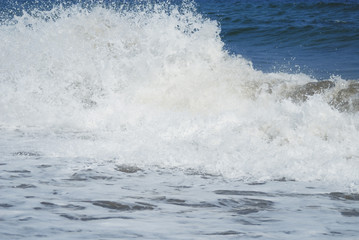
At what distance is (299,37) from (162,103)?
9.27m

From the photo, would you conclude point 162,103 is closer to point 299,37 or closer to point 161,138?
point 161,138

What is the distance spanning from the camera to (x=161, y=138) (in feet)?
18.1

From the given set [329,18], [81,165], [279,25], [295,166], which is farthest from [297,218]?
[329,18]

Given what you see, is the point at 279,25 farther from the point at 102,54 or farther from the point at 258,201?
the point at 258,201

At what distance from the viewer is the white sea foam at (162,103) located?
4.90m

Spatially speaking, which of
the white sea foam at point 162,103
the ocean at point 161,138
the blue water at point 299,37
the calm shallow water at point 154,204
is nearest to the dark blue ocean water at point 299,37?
the blue water at point 299,37

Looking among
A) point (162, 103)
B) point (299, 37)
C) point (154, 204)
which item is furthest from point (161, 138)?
point (299, 37)

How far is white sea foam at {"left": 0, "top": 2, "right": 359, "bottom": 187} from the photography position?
4902 mm

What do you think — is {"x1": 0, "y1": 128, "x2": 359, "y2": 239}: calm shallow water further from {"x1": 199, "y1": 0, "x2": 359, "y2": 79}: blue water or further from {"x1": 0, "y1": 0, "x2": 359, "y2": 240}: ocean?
{"x1": 199, "y1": 0, "x2": 359, "y2": 79}: blue water

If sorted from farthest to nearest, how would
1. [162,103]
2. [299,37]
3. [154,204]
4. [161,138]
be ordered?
1. [299,37]
2. [162,103]
3. [161,138]
4. [154,204]

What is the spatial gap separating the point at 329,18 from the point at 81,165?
52.7ft

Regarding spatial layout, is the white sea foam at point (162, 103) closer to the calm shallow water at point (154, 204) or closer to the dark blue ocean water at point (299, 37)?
the calm shallow water at point (154, 204)

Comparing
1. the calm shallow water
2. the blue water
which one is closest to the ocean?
the calm shallow water

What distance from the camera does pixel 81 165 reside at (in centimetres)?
461
